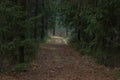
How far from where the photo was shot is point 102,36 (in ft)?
53.4

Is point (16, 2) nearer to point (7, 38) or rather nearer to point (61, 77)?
point (7, 38)

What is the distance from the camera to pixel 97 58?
57.2ft

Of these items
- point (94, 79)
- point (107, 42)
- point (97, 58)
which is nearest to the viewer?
point (94, 79)

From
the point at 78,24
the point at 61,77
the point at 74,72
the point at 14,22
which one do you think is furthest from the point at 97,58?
the point at 78,24

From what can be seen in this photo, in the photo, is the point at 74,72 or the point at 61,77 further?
the point at 74,72

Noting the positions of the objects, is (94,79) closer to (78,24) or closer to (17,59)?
(17,59)

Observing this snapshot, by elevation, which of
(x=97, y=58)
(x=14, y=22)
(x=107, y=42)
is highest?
(x=14, y=22)

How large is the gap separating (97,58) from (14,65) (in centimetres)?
623

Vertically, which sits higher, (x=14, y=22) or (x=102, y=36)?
(x=14, y=22)

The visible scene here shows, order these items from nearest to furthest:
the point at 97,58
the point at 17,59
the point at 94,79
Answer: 1. the point at 94,79
2. the point at 17,59
3. the point at 97,58

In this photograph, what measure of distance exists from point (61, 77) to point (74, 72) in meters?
1.45

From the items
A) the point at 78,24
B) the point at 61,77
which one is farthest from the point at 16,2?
the point at 78,24

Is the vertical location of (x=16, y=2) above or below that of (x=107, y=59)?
above

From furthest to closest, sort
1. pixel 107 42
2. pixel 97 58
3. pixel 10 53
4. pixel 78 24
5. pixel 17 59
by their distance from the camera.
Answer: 1. pixel 78 24
2. pixel 97 58
3. pixel 107 42
4. pixel 17 59
5. pixel 10 53
